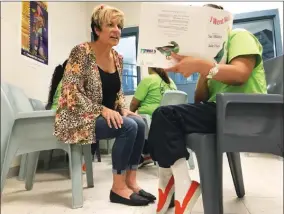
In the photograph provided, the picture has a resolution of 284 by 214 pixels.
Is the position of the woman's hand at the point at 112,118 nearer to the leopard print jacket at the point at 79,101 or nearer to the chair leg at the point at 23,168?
the leopard print jacket at the point at 79,101

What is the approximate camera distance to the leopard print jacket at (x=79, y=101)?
2.23ft

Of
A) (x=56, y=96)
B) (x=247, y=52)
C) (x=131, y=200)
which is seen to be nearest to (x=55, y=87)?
(x=56, y=96)

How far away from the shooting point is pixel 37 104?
23.8 inches

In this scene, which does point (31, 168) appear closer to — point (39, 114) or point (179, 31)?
point (39, 114)

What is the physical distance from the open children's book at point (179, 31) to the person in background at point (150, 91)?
8 cm

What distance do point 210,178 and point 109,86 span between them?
425 mm

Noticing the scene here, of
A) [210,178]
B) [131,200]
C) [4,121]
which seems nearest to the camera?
[4,121]

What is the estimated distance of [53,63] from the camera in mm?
581

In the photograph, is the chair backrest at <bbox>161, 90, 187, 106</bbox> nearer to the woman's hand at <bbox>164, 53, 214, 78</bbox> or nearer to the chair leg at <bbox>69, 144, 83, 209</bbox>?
the woman's hand at <bbox>164, 53, 214, 78</bbox>

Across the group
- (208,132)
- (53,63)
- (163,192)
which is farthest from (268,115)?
(53,63)

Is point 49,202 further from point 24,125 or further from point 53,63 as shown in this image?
point 53,63

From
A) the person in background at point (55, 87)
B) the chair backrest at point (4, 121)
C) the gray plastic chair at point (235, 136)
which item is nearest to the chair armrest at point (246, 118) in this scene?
the gray plastic chair at point (235, 136)

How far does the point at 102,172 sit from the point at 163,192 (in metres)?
0.25

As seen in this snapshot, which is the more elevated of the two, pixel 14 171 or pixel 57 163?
pixel 14 171
